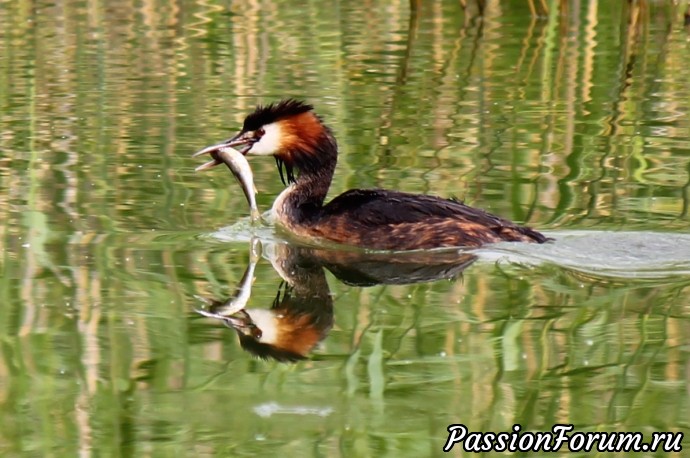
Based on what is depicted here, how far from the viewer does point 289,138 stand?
8242 millimetres

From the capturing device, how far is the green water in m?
5.00

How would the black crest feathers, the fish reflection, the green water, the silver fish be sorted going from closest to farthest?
the green water, the fish reflection, the silver fish, the black crest feathers

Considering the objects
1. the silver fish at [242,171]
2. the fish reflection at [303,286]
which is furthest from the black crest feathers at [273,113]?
the fish reflection at [303,286]

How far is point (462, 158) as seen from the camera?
9406 mm

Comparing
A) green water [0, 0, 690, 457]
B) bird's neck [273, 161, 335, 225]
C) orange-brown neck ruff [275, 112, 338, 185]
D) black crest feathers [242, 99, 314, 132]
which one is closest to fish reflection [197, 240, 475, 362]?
green water [0, 0, 690, 457]

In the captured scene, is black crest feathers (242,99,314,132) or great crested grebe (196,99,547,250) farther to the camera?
black crest feathers (242,99,314,132)

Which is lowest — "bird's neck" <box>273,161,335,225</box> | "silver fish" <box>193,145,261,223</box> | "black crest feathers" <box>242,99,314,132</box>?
"bird's neck" <box>273,161,335,225</box>

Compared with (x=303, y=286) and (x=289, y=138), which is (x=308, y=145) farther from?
(x=303, y=286)

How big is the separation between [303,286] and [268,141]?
1545 millimetres

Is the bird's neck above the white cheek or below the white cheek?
below

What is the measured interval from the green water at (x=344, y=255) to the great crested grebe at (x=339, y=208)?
15cm

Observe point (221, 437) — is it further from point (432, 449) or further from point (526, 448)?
point (526, 448)

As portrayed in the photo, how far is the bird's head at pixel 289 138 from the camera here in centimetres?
819

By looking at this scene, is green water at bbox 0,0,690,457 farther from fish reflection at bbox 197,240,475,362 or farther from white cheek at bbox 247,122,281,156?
white cheek at bbox 247,122,281,156
